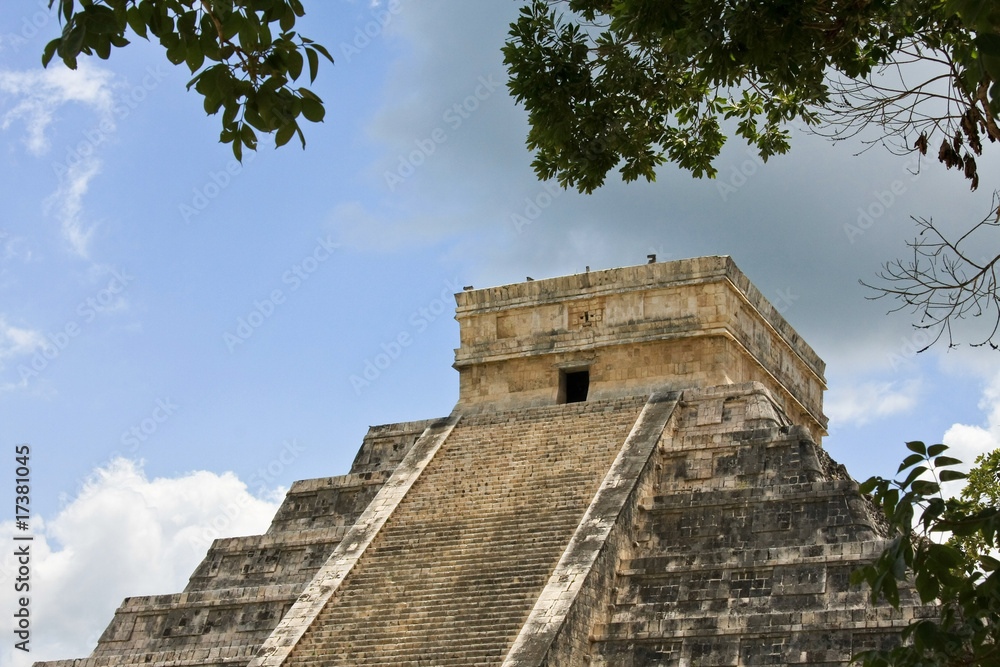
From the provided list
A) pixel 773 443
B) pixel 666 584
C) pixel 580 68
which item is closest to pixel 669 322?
pixel 773 443

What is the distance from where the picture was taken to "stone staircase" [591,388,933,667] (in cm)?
1262

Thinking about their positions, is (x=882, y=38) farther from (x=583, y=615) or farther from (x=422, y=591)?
(x=422, y=591)

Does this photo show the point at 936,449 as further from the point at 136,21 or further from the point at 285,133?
the point at 136,21

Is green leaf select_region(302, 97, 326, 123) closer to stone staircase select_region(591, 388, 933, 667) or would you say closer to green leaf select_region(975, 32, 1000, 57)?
green leaf select_region(975, 32, 1000, 57)

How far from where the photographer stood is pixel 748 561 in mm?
13672

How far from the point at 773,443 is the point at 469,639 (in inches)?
176

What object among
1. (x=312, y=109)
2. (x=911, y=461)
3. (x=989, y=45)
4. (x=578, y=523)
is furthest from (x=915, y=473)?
(x=578, y=523)

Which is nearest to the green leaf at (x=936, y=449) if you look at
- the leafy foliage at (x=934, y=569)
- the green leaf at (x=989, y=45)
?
the leafy foliage at (x=934, y=569)

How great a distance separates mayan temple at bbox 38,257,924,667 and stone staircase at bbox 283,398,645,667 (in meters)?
0.03

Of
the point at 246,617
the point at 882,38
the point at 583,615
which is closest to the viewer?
the point at 882,38

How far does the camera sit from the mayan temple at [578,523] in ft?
43.2

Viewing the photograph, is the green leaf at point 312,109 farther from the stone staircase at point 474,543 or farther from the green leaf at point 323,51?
the stone staircase at point 474,543

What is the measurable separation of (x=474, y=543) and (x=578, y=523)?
127cm

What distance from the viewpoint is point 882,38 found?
8047 millimetres
